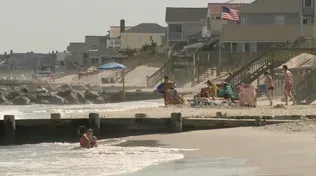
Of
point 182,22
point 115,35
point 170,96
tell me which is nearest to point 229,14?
point 182,22

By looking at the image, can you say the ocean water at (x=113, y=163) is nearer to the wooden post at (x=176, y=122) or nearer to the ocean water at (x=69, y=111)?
the wooden post at (x=176, y=122)

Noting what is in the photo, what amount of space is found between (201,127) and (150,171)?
24.0 feet

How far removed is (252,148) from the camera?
17906 mm

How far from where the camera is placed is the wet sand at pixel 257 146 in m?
14.9

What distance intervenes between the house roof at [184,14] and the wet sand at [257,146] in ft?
258

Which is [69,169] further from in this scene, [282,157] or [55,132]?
[55,132]

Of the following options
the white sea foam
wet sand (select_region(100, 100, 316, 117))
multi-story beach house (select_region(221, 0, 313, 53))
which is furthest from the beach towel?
multi-story beach house (select_region(221, 0, 313, 53))

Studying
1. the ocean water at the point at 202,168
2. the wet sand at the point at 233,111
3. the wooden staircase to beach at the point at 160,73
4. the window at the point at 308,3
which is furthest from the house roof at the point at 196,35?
the ocean water at the point at 202,168

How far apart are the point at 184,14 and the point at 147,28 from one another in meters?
29.4

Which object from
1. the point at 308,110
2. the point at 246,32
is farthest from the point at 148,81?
the point at 308,110

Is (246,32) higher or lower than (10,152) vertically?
higher

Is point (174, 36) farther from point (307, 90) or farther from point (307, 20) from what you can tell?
point (307, 90)

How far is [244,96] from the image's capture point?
93.0ft

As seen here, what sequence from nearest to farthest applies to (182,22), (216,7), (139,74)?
(139,74) → (216,7) → (182,22)
